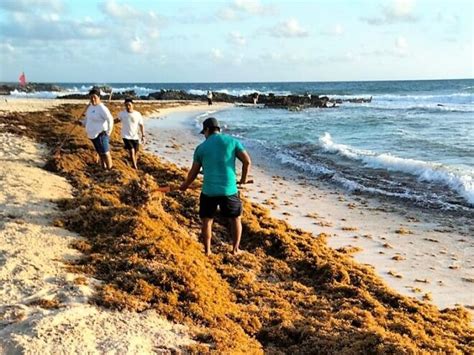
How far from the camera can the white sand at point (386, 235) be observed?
22.5 ft

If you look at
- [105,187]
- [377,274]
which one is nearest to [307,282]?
[377,274]

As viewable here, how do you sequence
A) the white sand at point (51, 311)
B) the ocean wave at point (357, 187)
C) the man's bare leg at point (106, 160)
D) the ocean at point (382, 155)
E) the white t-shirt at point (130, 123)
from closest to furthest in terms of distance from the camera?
1. the white sand at point (51, 311)
2. the man's bare leg at point (106, 160)
3. the white t-shirt at point (130, 123)
4. the ocean wave at point (357, 187)
5. the ocean at point (382, 155)

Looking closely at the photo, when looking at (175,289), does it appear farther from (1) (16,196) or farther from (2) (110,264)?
(1) (16,196)

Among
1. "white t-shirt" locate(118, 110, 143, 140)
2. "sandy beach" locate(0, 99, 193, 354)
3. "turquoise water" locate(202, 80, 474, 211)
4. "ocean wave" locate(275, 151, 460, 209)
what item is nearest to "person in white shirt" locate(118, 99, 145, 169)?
"white t-shirt" locate(118, 110, 143, 140)

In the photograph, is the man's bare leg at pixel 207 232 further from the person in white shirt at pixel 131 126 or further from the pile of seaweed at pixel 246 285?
the person in white shirt at pixel 131 126

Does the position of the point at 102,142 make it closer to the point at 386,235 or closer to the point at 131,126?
the point at 131,126

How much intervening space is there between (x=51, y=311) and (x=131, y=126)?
7.09 m

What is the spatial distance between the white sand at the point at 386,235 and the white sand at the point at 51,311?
3.60 metres

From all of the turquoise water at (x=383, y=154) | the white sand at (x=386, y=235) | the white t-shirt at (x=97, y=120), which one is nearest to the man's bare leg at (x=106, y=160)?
the white t-shirt at (x=97, y=120)

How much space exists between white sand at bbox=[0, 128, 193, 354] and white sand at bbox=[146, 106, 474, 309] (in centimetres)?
360

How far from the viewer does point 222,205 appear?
21.8ft

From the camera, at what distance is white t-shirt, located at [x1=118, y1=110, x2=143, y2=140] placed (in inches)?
440

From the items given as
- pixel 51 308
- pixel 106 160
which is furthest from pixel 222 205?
pixel 106 160

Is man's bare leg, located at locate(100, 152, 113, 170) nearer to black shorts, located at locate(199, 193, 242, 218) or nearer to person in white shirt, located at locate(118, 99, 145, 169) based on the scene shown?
person in white shirt, located at locate(118, 99, 145, 169)
